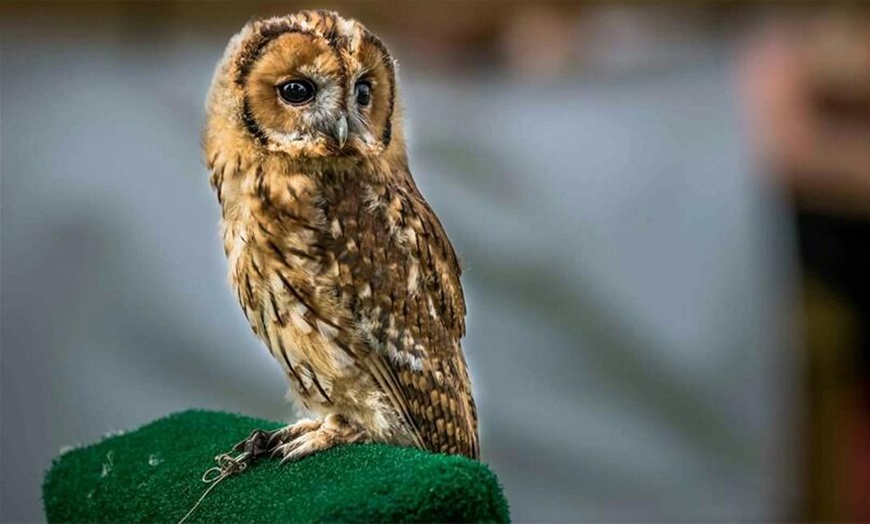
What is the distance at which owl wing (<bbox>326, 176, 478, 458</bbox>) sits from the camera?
2.55ft

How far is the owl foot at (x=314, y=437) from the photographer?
816mm

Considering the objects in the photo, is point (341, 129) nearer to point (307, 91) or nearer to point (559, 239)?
point (307, 91)

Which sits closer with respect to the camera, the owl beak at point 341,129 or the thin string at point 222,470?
the owl beak at point 341,129

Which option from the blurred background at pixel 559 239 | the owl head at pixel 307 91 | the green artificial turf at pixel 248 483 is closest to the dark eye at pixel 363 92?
the owl head at pixel 307 91

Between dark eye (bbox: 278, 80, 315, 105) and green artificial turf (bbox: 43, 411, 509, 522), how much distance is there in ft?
0.85

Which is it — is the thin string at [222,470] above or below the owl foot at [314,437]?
below

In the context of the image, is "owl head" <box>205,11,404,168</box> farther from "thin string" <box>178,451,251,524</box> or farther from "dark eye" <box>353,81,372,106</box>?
"thin string" <box>178,451,251,524</box>

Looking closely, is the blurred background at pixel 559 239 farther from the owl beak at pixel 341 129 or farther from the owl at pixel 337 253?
the owl beak at pixel 341 129

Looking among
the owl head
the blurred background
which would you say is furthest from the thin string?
the blurred background

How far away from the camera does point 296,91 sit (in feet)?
2.26

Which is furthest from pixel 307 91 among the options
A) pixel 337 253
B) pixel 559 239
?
pixel 559 239

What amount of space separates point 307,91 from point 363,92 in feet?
0.13

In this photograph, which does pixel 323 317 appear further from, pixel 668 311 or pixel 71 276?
pixel 668 311

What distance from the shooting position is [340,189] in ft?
2.52
